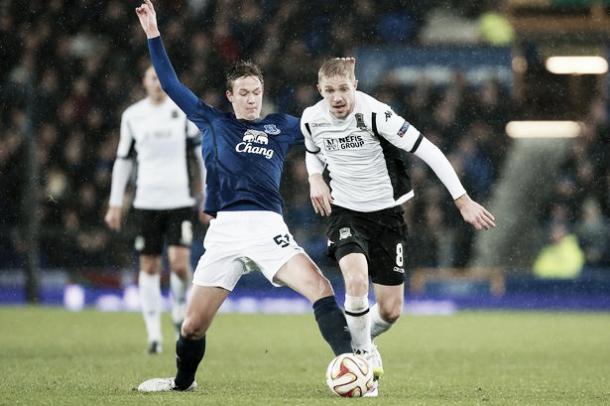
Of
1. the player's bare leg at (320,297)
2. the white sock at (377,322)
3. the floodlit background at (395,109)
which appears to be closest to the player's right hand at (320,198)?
the player's bare leg at (320,297)

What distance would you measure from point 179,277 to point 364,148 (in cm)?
336

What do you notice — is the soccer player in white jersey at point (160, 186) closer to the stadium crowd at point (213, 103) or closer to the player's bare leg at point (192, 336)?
the player's bare leg at point (192, 336)

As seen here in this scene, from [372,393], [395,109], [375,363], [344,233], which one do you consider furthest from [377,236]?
[395,109]

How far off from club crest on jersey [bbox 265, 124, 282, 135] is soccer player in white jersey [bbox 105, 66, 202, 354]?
342 cm

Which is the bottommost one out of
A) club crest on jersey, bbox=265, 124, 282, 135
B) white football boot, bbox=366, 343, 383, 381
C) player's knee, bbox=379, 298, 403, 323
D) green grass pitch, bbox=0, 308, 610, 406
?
green grass pitch, bbox=0, 308, 610, 406

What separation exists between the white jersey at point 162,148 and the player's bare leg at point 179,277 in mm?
386

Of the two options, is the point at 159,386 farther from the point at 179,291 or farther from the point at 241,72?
the point at 179,291

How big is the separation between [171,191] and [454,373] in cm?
310

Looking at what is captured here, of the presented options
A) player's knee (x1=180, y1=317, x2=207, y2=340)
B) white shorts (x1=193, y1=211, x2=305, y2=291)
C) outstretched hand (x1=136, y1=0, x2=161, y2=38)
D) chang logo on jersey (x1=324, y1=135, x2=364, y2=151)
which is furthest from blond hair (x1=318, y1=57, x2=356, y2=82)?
player's knee (x1=180, y1=317, x2=207, y2=340)

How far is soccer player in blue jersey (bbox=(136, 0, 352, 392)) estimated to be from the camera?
6.25m

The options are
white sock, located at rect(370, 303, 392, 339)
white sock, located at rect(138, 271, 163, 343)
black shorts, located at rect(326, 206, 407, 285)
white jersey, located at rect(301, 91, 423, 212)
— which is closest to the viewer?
white jersey, located at rect(301, 91, 423, 212)

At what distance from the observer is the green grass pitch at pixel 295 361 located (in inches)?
253

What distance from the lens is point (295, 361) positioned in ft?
29.7

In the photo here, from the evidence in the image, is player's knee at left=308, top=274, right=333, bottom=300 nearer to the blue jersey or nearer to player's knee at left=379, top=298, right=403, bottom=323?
the blue jersey
